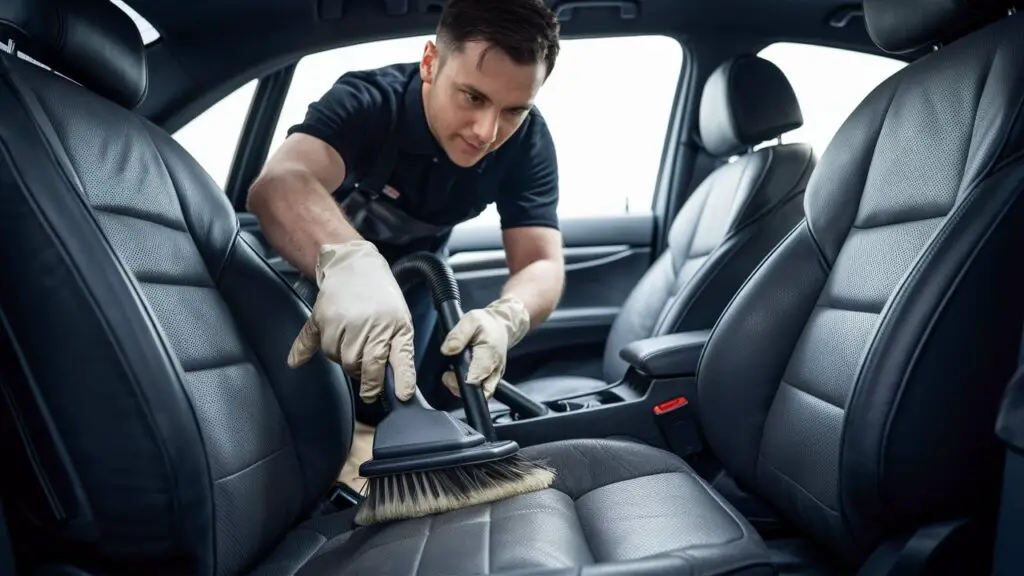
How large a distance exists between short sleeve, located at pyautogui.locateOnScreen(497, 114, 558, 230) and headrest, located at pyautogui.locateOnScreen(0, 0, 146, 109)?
0.97 meters

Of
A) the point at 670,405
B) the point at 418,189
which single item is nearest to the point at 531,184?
the point at 418,189

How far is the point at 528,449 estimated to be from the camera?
1.53m

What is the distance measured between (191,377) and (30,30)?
0.55 metres

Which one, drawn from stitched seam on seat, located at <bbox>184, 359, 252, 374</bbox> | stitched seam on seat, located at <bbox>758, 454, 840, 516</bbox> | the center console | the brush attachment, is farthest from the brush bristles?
the center console

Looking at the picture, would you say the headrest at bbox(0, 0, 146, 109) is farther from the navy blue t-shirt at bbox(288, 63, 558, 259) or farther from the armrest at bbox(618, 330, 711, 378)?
the armrest at bbox(618, 330, 711, 378)

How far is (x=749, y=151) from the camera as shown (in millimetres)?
2551

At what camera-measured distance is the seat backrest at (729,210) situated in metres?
2.23

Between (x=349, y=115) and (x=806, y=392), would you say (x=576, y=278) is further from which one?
(x=806, y=392)

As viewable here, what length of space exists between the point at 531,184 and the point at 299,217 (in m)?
0.76

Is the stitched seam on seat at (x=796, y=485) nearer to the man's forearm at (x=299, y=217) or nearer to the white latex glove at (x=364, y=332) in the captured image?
the white latex glove at (x=364, y=332)

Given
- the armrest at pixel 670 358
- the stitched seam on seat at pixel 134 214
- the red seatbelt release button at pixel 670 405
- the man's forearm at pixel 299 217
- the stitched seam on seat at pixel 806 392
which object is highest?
the stitched seam on seat at pixel 134 214

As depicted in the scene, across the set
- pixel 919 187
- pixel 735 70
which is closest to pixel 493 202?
pixel 735 70

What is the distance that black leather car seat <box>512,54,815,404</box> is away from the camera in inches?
87.7

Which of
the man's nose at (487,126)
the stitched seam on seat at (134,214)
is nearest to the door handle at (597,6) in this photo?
the man's nose at (487,126)
